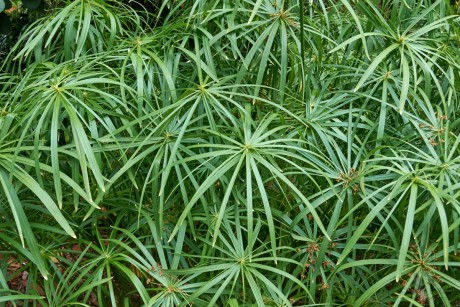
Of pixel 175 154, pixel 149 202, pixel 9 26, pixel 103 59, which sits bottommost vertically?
pixel 149 202

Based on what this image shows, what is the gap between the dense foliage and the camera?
1.89 metres

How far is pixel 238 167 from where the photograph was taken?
1821 millimetres

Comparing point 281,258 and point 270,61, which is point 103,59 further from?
point 281,258

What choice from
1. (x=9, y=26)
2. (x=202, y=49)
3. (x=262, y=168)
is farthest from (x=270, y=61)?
(x=9, y=26)

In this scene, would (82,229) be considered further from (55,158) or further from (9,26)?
(9,26)

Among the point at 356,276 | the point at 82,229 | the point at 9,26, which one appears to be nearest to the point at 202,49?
the point at 82,229

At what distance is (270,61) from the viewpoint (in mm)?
2312

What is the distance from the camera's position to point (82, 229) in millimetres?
2176

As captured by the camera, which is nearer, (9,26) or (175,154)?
(175,154)

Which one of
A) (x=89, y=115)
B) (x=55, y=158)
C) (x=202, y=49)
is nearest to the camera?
(x=55, y=158)

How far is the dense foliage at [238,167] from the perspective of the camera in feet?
6.19

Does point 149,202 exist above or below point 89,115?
below

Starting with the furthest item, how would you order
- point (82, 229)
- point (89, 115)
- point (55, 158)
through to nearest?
1. point (82, 229)
2. point (89, 115)
3. point (55, 158)

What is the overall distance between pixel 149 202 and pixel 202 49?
21.1 inches
